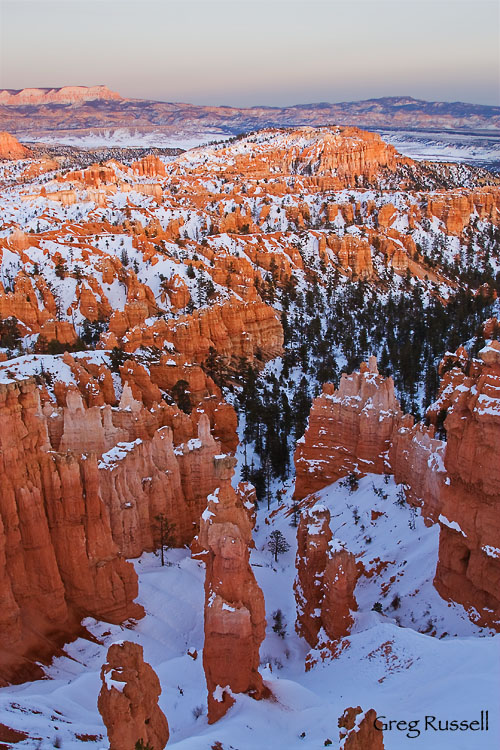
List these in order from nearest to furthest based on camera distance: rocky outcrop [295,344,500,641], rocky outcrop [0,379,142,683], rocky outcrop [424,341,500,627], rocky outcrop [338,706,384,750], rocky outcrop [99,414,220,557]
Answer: rocky outcrop [338,706,384,750] < rocky outcrop [424,341,500,627] < rocky outcrop [295,344,500,641] < rocky outcrop [0,379,142,683] < rocky outcrop [99,414,220,557]

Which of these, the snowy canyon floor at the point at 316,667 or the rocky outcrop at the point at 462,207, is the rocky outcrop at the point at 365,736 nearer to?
the snowy canyon floor at the point at 316,667

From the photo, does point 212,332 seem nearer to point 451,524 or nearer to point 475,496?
point 451,524

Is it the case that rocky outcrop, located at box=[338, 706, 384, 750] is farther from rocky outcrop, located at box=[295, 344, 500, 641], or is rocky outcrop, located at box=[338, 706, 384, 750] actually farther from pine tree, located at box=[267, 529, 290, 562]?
pine tree, located at box=[267, 529, 290, 562]

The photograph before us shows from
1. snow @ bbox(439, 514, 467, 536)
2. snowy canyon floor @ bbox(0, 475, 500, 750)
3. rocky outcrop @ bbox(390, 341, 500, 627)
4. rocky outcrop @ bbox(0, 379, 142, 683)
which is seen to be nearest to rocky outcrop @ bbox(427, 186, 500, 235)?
snowy canyon floor @ bbox(0, 475, 500, 750)

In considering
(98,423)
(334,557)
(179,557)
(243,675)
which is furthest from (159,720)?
(98,423)

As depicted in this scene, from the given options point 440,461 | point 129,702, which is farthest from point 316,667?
point 129,702

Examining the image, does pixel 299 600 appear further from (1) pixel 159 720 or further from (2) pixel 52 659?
(1) pixel 159 720

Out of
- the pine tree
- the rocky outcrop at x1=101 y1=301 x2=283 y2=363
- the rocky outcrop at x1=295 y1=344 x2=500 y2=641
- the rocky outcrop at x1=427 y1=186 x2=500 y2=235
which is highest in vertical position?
the rocky outcrop at x1=427 y1=186 x2=500 y2=235
